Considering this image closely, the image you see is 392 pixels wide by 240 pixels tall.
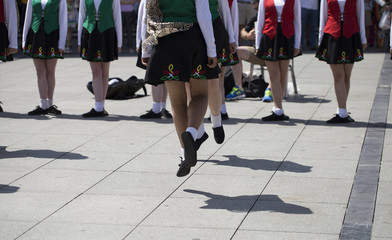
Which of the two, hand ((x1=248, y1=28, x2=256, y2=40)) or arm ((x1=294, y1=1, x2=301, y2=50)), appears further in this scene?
hand ((x1=248, y1=28, x2=256, y2=40))

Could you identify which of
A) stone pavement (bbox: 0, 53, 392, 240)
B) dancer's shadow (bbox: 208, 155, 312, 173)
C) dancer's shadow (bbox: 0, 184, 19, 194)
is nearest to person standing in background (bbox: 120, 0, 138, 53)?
stone pavement (bbox: 0, 53, 392, 240)

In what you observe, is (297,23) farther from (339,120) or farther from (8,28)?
(8,28)

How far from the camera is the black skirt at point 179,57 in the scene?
6422 mm

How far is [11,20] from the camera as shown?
9188mm

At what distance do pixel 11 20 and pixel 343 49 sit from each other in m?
3.97

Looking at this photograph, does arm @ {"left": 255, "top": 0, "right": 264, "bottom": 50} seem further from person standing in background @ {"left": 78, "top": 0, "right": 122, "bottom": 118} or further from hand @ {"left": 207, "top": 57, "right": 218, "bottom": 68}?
hand @ {"left": 207, "top": 57, "right": 218, "bottom": 68}

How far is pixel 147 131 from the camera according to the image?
9.25 metres

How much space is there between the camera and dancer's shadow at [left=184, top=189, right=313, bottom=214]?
5.90 meters

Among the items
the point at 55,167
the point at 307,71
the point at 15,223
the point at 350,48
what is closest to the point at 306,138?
the point at 350,48

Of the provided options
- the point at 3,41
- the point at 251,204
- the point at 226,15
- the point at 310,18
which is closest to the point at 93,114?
the point at 3,41

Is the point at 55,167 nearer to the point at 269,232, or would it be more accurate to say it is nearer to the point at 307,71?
the point at 269,232

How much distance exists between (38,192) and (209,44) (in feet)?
6.09

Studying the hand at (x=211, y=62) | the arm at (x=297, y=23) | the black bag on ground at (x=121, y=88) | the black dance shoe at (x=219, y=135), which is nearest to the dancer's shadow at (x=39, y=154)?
the black dance shoe at (x=219, y=135)

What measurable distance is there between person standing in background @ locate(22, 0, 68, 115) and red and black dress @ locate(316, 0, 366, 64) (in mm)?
3417
